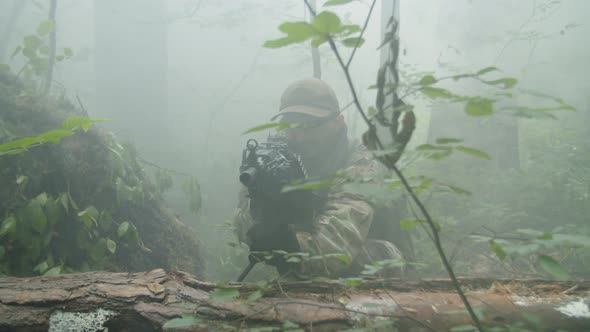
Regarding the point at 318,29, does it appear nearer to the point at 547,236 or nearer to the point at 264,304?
the point at 547,236

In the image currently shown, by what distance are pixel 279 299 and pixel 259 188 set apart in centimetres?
67

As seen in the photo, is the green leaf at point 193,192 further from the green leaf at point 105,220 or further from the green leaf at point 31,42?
the green leaf at point 31,42

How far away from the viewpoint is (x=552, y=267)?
550mm

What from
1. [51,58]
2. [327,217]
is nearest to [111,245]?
[327,217]

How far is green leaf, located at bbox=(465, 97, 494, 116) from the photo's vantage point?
533mm

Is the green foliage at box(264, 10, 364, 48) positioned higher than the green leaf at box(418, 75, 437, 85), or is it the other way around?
the green foliage at box(264, 10, 364, 48)

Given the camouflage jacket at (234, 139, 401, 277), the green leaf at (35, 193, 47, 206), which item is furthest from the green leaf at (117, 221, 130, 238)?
the camouflage jacket at (234, 139, 401, 277)

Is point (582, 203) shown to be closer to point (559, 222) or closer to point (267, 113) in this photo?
point (559, 222)

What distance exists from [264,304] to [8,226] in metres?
1.81

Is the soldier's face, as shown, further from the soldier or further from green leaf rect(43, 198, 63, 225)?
green leaf rect(43, 198, 63, 225)

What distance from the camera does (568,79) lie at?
6.61 meters

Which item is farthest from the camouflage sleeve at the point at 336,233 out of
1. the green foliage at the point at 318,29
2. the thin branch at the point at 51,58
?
the thin branch at the point at 51,58

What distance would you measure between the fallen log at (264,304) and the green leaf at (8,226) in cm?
103

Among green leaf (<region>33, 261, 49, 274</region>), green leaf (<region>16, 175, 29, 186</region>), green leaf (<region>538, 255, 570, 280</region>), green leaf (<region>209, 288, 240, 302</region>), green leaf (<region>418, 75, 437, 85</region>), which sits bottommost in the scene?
green leaf (<region>33, 261, 49, 274</region>)
